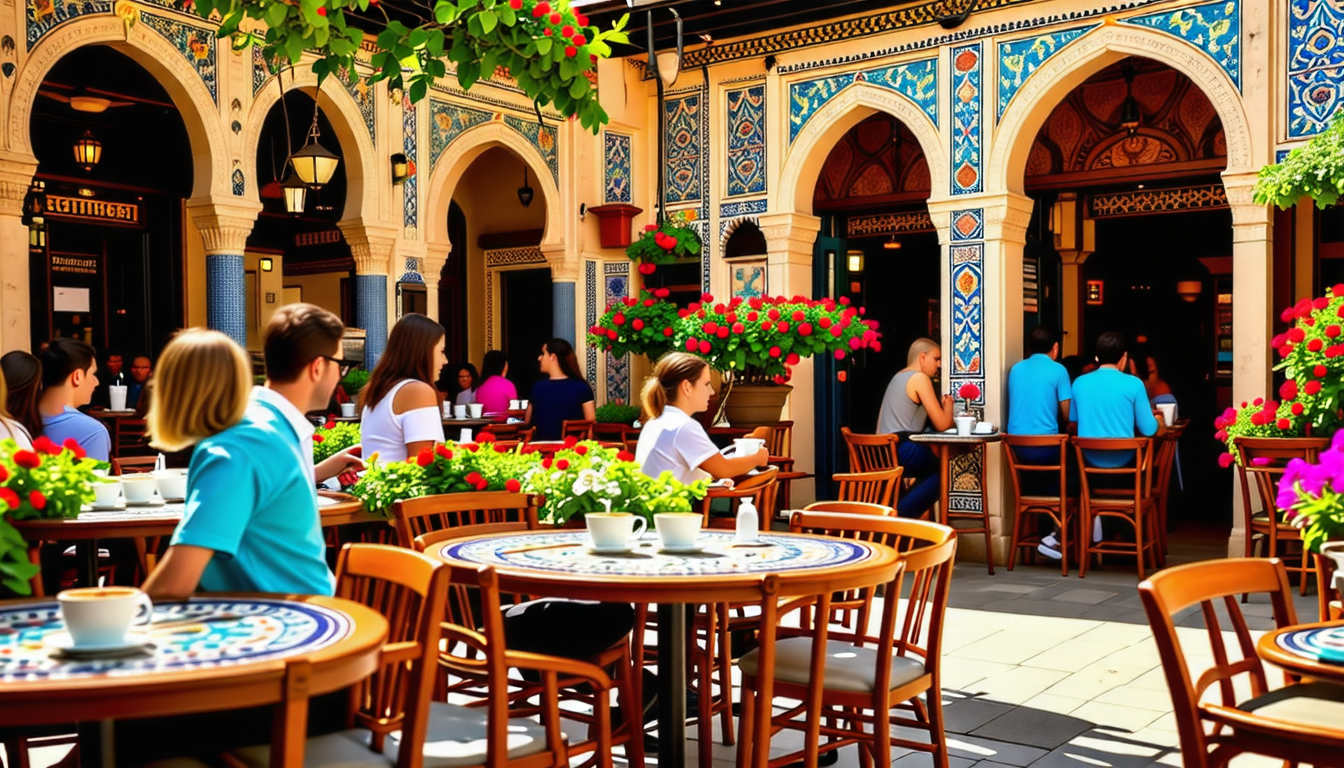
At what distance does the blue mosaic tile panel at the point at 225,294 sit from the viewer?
8.67 meters

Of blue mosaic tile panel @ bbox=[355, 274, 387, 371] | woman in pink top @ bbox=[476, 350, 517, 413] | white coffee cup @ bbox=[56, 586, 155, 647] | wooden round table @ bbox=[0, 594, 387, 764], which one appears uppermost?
blue mosaic tile panel @ bbox=[355, 274, 387, 371]

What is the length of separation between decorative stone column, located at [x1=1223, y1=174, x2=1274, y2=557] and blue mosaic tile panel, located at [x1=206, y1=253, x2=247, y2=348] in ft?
21.8

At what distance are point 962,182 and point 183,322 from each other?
7.84 m

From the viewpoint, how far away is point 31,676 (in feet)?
6.19

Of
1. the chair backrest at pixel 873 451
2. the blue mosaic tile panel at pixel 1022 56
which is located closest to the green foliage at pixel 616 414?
the chair backrest at pixel 873 451

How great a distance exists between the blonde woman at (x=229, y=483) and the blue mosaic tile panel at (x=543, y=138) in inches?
326

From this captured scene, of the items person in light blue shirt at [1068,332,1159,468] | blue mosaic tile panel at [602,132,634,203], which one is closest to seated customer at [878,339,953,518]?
person in light blue shirt at [1068,332,1159,468]

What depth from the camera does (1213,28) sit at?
8422 millimetres

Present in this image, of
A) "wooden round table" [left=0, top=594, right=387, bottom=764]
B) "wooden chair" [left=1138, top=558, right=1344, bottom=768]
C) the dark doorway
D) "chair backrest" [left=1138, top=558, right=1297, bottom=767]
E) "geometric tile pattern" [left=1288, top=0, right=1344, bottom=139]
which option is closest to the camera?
"wooden round table" [left=0, top=594, right=387, bottom=764]

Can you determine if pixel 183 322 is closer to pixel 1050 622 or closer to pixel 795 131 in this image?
pixel 795 131

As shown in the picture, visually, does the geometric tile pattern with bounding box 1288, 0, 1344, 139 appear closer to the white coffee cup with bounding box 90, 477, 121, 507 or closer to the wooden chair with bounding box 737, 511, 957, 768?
the wooden chair with bounding box 737, 511, 957, 768

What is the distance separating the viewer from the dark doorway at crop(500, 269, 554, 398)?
46.0 feet

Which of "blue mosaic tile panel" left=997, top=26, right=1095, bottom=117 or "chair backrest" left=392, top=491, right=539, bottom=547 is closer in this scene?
"chair backrest" left=392, top=491, right=539, bottom=547

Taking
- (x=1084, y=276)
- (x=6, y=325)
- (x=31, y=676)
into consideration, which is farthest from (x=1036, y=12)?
(x=31, y=676)
